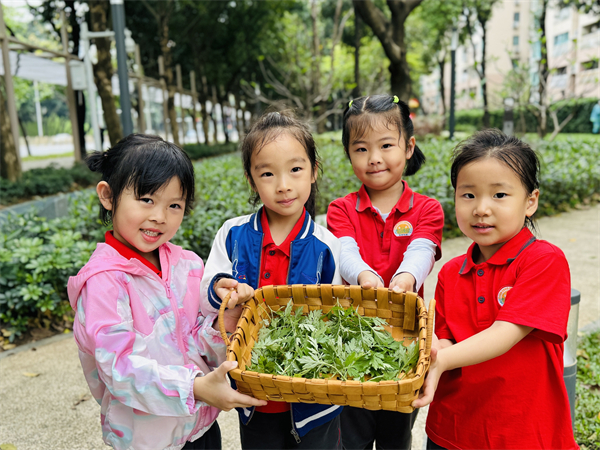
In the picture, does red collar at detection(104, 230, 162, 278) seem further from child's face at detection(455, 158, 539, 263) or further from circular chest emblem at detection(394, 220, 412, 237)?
child's face at detection(455, 158, 539, 263)

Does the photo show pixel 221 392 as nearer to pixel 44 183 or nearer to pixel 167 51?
pixel 44 183

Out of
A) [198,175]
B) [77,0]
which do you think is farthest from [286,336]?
[77,0]

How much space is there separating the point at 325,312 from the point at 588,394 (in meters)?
2.07

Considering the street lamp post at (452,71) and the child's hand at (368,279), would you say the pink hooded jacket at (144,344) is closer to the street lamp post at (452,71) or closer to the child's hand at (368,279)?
the child's hand at (368,279)

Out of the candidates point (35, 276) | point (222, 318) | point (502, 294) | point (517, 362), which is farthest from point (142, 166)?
point (35, 276)

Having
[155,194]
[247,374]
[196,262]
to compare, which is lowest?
[247,374]

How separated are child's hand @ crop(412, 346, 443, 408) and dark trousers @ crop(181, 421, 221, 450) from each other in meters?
0.91

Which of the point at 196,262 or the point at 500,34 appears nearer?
the point at 196,262

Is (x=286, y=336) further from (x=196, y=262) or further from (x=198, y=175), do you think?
(x=198, y=175)

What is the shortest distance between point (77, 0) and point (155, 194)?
14.4m

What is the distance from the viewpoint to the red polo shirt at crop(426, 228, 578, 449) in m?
1.48

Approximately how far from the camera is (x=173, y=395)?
138cm

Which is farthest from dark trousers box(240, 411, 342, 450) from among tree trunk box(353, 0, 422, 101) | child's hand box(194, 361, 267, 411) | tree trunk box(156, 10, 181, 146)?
tree trunk box(156, 10, 181, 146)

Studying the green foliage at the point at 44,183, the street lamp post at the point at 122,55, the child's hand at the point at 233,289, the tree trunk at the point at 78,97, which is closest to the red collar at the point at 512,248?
the child's hand at the point at 233,289
